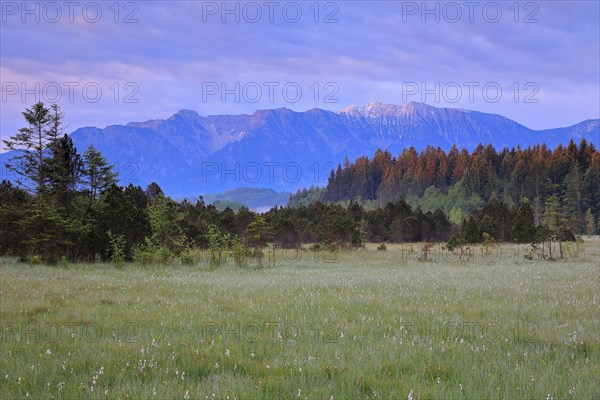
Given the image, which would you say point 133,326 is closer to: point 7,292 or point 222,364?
point 222,364

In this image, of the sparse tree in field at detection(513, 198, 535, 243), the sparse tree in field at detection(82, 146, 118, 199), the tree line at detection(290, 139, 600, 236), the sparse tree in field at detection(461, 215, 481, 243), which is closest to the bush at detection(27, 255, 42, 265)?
the sparse tree in field at detection(82, 146, 118, 199)

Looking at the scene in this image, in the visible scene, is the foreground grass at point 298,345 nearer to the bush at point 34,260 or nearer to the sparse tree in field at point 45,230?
the bush at point 34,260

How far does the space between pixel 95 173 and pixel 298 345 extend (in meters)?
42.1

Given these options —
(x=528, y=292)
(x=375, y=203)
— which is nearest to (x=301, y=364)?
(x=528, y=292)

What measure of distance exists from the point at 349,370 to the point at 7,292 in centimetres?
1266

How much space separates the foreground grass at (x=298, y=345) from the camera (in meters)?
5.68

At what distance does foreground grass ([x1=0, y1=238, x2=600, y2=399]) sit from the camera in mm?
5684

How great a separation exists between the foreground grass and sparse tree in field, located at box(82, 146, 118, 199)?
31088 mm

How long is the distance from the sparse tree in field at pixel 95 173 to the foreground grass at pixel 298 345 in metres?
31.1

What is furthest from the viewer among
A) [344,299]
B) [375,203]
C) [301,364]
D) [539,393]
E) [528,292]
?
[375,203]

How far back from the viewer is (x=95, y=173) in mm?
44719

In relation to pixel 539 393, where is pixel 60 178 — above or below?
above

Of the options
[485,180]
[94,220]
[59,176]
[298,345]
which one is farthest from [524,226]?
[485,180]

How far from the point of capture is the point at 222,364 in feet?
22.0
